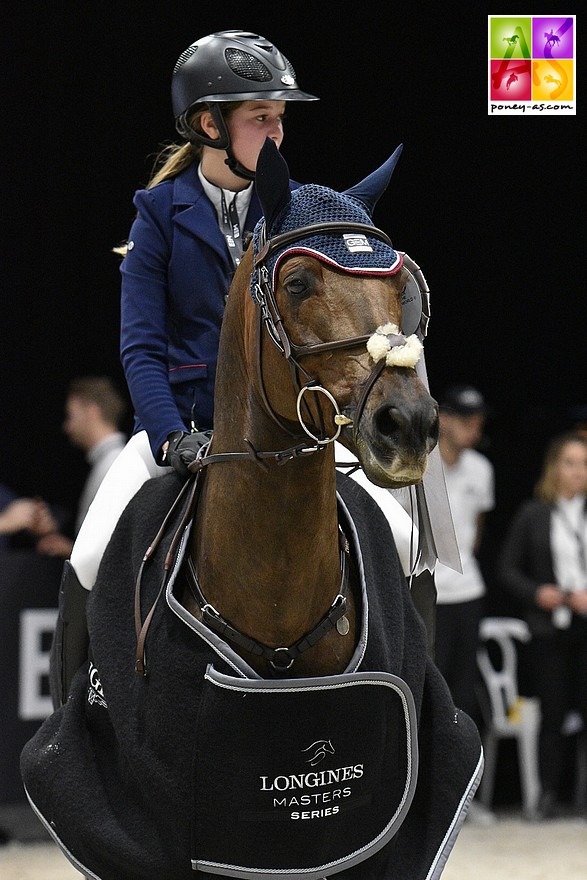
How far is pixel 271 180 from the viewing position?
2.30 m

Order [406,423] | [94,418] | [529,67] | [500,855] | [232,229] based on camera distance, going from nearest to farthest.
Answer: [406,423] < [232,229] < [529,67] < [500,855] < [94,418]

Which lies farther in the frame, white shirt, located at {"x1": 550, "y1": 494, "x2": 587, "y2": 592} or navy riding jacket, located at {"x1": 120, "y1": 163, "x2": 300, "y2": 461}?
white shirt, located at {"x1": 550, "y1": 494, "x2": 587, "y2": 592}

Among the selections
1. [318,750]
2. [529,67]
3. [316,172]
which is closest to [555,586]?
[316,172]

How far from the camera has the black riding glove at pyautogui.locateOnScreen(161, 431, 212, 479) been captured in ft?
9.02

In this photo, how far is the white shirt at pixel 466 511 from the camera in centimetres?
595

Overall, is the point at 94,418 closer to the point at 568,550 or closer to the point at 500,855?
the point at 568,550

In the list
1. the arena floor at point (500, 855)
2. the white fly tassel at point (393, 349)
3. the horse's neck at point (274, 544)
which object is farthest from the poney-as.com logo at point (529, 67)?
the arena floor at point (500, 855)

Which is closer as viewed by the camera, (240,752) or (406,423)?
(406,423)

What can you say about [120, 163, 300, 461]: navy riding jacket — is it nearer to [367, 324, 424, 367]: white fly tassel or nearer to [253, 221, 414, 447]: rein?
[253, 221, 414, 447]: rein

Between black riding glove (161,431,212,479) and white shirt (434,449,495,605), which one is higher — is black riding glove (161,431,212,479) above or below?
above

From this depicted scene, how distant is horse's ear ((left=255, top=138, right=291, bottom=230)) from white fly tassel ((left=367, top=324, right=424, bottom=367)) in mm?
391

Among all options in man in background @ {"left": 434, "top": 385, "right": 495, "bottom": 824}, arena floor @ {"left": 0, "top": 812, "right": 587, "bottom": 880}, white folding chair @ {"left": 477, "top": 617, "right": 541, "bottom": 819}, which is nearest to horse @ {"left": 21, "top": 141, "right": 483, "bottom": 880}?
arena floor @ {"left": 0, "top": 812, "right": 587, "bottom": 880}

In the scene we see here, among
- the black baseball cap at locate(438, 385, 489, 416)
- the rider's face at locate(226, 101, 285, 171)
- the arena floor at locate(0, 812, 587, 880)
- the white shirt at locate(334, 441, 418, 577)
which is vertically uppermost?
the rider's face at locate(226, 101, 285, 171)

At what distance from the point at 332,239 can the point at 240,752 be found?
3.31 ft
